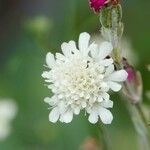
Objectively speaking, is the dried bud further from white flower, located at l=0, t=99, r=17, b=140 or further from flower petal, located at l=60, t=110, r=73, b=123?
white flower, located at l=0, t=99, r=17, b=140

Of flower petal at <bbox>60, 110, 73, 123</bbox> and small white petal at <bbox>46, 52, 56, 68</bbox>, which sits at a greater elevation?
small white petal at <bbox>46, 52, 56, 68</bbox>

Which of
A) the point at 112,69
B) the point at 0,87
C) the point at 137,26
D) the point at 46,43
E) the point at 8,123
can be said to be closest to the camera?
the point at 112,69

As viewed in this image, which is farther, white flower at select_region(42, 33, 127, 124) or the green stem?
the green stem

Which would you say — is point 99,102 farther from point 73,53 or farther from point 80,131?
point 80,131

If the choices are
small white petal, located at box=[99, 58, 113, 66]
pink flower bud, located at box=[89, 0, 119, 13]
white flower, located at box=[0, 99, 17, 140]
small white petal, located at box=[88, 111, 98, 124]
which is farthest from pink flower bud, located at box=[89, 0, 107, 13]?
white flower, located at box=[0, 99, 17, 140]

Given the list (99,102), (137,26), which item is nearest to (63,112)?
(99,102)

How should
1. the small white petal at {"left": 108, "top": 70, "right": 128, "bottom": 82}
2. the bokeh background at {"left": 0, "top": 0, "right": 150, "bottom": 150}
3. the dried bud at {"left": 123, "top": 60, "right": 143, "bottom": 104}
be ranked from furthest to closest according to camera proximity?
the bokeh background at {"left": 0, "top": 0, "right": 150, "bottom": 150} → the dried bud at {"left": 123, "top": 60, "right": 143, "bottom": 104} → the small white petal at {"left": 108, "top": 70, "right": 128, "bottom": 82}

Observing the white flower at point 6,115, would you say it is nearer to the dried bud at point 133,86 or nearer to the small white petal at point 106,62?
the dried bud at point 133,86
